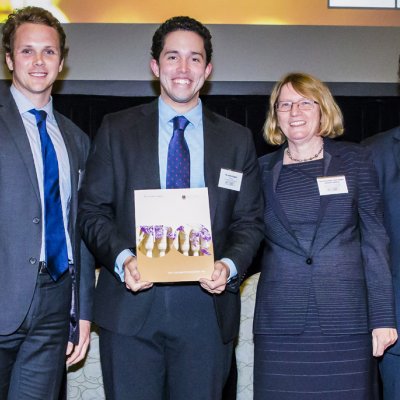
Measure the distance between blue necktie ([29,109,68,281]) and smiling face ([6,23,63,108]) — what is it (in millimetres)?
178

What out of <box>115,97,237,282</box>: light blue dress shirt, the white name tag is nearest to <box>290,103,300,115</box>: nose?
the white name tag

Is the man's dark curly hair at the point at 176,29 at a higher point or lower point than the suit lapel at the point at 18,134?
higher

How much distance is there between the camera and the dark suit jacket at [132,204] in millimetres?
2570

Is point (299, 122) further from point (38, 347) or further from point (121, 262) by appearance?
point (38, 347)

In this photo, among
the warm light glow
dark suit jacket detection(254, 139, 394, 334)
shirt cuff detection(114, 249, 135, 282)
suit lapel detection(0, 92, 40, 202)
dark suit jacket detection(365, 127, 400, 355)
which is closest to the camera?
shirt cuff detection(114, 249, 135, 282)

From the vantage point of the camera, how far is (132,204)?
103 inches

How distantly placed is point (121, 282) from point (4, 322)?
469 mm

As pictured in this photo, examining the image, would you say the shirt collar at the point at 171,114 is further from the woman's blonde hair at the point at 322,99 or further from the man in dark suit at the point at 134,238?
the woman's blonde hair at the point at 322,99

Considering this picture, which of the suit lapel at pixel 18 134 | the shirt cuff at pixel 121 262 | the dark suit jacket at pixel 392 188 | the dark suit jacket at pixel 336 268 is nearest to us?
the shirt cuff at pixel 121 262

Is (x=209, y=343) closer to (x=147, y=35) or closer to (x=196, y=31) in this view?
(x=196, y=31)

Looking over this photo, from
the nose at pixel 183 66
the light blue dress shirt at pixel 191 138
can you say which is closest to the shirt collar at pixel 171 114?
the light blue dress shirt at pixel 191 138

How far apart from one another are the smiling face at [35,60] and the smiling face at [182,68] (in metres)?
0.48

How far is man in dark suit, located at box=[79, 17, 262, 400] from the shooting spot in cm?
254

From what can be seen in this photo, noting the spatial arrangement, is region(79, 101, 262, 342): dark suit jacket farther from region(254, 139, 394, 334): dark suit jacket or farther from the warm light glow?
the warm light glow
